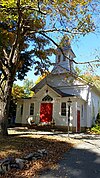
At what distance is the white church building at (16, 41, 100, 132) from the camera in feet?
68.1

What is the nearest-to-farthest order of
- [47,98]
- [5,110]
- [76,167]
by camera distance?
[76,167]
[5,110]
[47,98]

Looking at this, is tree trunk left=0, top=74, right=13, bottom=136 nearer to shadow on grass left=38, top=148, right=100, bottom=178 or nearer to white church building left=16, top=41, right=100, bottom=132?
shadow on grass left=38, top=148, right=100, bottom=178

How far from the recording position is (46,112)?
22.0 m

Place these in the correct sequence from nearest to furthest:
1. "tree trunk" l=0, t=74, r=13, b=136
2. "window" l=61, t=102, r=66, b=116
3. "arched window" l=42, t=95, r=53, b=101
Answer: "tree trunk" l=0, t=74, r=13, b=136 < "window" l=61, t=102, r=66, b=116 < "arched window" l=42, t=95, r=53, b=101

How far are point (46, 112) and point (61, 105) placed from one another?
1912mm

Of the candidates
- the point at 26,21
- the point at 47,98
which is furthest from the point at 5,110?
the point at 47,98

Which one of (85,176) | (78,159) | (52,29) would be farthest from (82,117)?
(85,176)

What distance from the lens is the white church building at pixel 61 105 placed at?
20.8m

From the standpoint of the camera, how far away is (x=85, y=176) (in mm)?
5902

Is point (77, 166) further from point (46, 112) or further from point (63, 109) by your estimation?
point (46, 112)

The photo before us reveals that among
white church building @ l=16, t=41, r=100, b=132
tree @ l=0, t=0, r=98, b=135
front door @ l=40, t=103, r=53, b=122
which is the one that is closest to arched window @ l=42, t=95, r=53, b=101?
white church building @ l=16, t=41, r=100, b=132

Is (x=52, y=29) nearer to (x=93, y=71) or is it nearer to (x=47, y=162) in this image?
(x=93, y=71)

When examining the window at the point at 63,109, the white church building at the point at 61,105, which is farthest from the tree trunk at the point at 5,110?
the window at the point at 63,109

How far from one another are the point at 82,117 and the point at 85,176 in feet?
55.3
